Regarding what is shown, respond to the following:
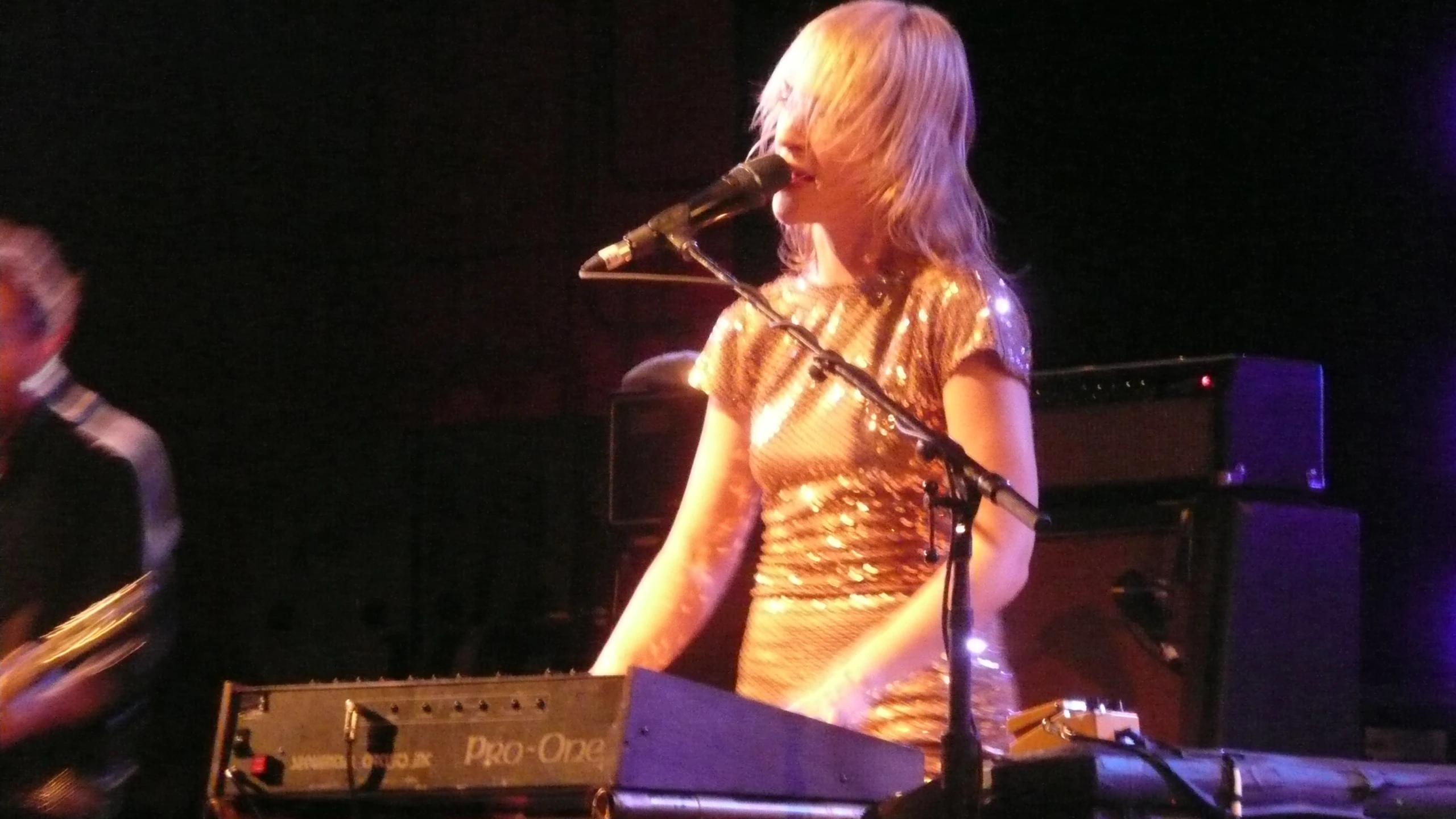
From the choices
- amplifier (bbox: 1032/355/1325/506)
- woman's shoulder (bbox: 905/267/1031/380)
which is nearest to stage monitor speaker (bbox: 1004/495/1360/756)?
amplifier (bbox: 1032/355/1325/506)

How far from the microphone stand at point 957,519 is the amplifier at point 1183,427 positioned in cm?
123

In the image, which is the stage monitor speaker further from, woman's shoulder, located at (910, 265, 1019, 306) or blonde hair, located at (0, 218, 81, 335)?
blonde hair, located at (0, 218, 81, 335)

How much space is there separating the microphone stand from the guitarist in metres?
1.42

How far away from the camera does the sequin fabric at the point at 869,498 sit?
2008 mm

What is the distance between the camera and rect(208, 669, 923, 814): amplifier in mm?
1569

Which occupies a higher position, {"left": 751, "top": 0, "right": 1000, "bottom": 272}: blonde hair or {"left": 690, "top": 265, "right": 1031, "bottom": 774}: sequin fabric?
{"left": 751, "top": 0, "right": 1000, "bottom": 272}: blonde hair

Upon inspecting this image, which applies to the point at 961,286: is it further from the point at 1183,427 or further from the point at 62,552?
the point at 62,552

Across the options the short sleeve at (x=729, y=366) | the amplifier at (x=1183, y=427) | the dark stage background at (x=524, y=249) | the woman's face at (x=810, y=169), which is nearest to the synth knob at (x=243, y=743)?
the short sleeve at (x=729, y=366)

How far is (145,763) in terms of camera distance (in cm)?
502

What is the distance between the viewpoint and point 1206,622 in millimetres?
2865

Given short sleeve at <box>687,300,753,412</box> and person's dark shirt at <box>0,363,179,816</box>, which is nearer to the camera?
short sleeve at <box>687,300,753,412</box>

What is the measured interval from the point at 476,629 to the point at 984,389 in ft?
9.69

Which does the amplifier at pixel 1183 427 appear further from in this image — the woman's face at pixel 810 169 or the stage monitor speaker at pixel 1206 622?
the woman's face at pixel 810 169

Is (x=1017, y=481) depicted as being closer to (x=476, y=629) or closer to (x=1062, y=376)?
(x=1062, y=376)
